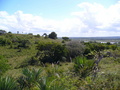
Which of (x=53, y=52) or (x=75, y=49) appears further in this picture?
(x=75, y=49)

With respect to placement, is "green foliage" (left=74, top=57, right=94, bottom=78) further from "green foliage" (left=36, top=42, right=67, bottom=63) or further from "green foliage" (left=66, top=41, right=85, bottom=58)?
"green foliage" (left=66, top=41, right=85, bottom=58)

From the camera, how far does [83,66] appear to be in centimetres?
414

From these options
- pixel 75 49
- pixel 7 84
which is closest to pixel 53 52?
pixel 75 49

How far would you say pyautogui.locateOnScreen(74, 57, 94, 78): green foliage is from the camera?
3775 mm

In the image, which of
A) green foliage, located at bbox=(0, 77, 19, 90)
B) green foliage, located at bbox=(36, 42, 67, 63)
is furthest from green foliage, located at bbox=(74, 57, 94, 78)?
green foliage, located at bbox=(36, 42, 67, 63)

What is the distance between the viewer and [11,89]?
9.74 ft

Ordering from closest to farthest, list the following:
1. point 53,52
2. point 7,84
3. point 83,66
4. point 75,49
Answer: point 7,84, point 83,66, point 53,52, point 75,49

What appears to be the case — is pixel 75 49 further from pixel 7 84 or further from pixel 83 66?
pixel 7 84

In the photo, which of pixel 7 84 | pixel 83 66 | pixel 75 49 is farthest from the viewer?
pixel 75 49

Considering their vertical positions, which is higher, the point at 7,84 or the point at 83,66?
the point at 83,66

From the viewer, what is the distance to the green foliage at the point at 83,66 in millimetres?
3775

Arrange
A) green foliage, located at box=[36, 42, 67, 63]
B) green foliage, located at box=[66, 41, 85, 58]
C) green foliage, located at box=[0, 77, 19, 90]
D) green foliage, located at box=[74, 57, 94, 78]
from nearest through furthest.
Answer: green foliage, located at box=[0, 77, 19, 90]
green foliage, located at box=[74, 57, 94, 78]
green foliage, located at box=[36, 42, 67, 63]
green foliage, located at box=[66, 41, 85, 58]

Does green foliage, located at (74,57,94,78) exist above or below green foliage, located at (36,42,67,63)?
above

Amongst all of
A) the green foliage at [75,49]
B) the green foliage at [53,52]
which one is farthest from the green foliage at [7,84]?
the green foliage at [75,49]
